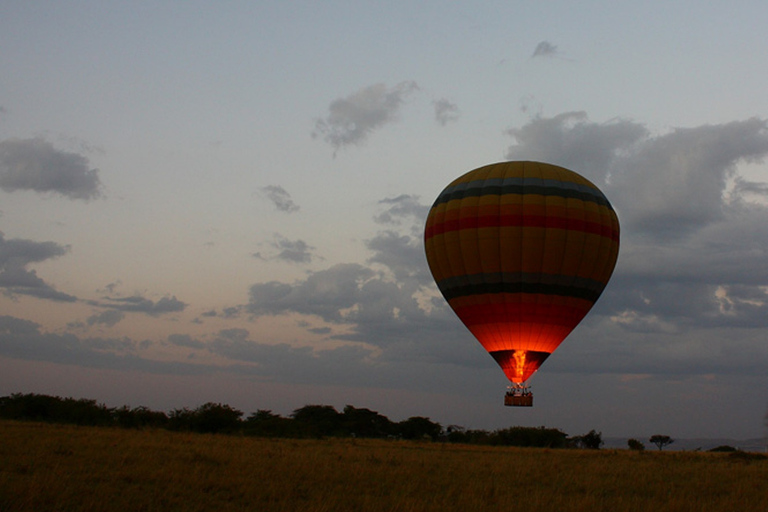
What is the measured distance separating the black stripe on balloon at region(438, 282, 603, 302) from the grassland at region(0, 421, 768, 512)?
10.1 m

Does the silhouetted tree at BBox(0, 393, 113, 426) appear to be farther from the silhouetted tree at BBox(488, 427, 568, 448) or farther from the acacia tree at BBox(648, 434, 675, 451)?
the acacia tree at BBox(648, 434, 675, 451)

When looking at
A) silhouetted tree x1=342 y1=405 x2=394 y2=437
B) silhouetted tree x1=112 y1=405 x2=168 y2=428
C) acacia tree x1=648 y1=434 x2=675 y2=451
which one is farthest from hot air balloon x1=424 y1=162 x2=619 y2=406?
acacia tree x1=648 y1=434 x2=675 y2=451

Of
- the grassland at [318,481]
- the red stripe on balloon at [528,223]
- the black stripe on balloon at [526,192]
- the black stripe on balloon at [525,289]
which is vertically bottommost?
the grassland at [318,481]

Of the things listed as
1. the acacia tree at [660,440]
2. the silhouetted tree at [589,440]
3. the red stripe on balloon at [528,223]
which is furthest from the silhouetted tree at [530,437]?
the acacia tree at [660,440]

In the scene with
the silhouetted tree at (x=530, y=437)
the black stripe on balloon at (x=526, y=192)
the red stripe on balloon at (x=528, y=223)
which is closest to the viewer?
the red stripe on balloon at (x=528, y=223)

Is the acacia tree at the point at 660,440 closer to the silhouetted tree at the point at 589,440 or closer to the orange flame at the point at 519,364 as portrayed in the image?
the silhouetted tree at the point at 589,440

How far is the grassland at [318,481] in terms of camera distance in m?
14.9

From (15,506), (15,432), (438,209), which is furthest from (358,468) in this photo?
(438,209)

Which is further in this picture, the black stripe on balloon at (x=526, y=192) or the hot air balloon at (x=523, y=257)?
the black stripe on balloon at (x=526, y=192)

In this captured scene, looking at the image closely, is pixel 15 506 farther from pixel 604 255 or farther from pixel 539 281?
pixel 604 255

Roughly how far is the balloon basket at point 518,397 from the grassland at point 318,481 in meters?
8.71

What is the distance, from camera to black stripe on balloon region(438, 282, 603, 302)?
120 ft

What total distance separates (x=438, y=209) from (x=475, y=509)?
25.9 meters

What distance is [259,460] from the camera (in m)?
23.2
